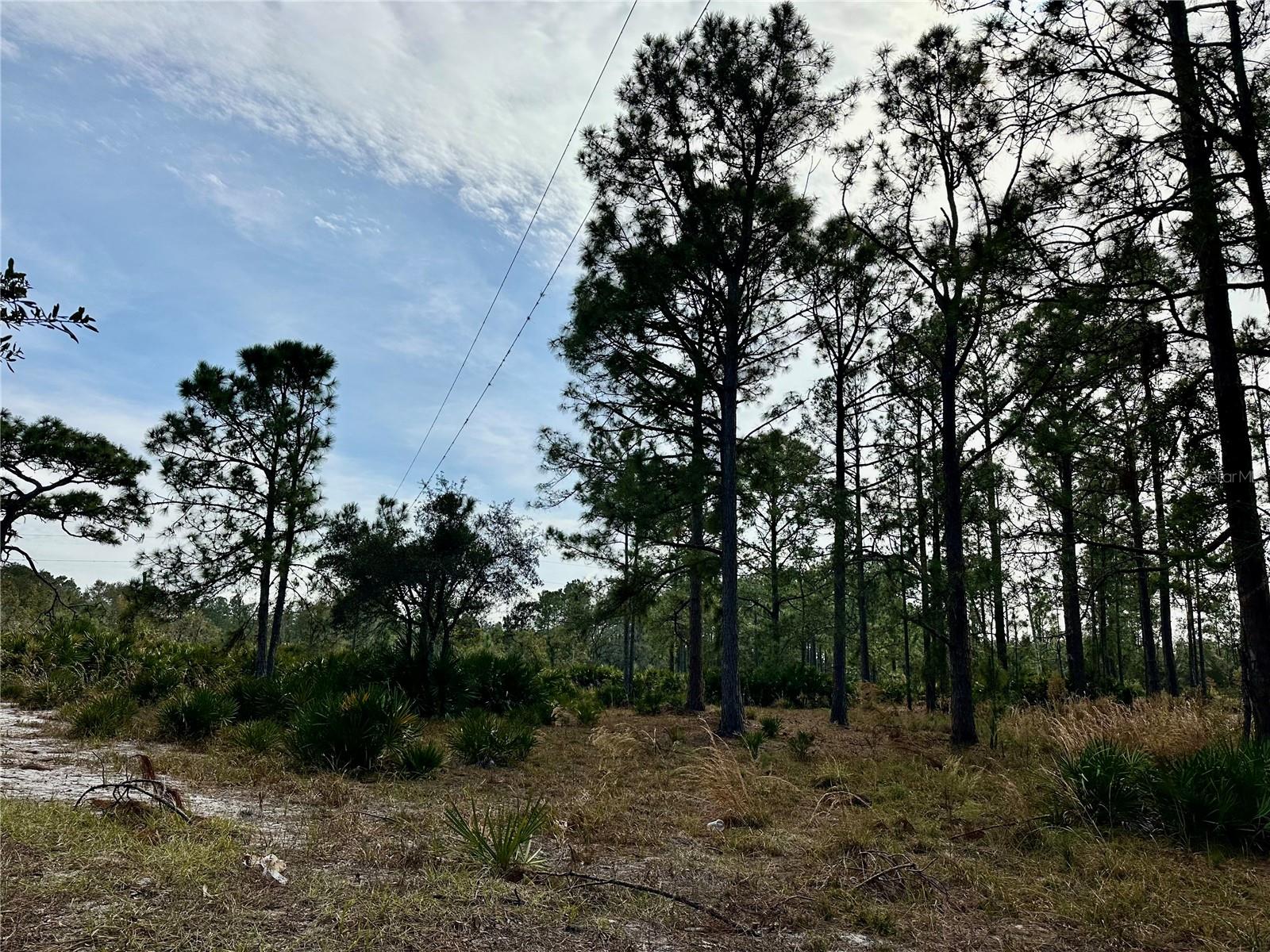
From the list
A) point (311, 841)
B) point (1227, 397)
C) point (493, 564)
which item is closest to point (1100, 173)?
point (1227, 397)

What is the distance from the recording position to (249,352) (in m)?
20.7

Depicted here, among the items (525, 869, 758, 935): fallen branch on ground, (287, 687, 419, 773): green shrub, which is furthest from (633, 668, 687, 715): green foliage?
(525, 869, 758, 935): fallen branch on ground

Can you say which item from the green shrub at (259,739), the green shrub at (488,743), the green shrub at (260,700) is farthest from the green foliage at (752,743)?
the green shrub at (260,700)

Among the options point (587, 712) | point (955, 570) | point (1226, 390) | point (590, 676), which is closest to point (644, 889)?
point (1226, 390)

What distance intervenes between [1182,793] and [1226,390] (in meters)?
4.91

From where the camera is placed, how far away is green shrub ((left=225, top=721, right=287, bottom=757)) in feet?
28.8

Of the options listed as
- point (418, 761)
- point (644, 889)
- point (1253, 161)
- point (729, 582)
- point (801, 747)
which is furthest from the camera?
point (729, 582)

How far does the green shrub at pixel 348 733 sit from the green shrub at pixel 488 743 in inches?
37.2

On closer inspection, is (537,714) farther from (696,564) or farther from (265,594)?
(265,594)

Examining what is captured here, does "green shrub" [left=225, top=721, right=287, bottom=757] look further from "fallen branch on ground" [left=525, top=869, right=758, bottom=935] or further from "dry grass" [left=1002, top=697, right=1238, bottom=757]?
"dry grass" [left=1002, top=697, right=1238, bottom=757]

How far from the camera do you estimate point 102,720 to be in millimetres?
10289

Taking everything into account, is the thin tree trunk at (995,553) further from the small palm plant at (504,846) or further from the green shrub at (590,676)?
the green shrub at (590,676)

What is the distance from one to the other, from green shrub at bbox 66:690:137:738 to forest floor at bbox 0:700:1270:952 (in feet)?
8.52

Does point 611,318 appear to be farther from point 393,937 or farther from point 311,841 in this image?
point 393,937
